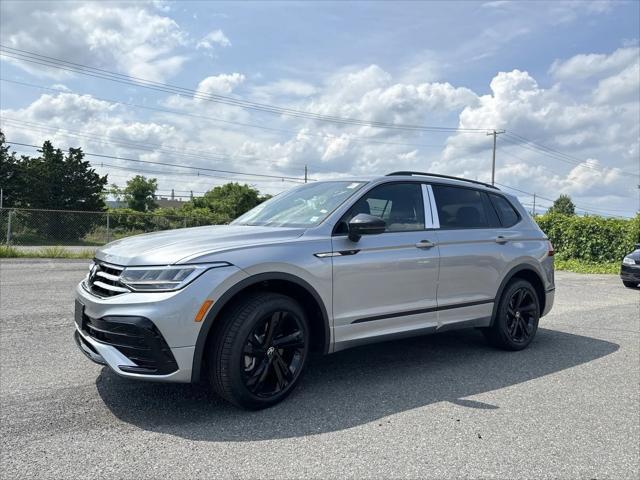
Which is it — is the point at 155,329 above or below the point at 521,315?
above

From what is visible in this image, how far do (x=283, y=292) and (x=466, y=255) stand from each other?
204cm

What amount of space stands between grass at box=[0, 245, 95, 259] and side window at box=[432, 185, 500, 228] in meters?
14.2

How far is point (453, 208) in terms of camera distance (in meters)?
5.26

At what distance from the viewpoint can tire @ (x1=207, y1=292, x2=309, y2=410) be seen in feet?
Answer: 11.5

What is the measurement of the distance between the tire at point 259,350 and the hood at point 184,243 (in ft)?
1.40

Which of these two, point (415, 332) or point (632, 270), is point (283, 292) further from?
point (632, 270)

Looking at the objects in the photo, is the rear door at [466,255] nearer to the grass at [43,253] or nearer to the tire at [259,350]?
the tire at [259,350]

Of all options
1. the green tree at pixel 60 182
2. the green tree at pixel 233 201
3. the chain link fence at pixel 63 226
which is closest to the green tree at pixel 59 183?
the green tree at pixel 60 182

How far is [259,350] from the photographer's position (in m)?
3.69

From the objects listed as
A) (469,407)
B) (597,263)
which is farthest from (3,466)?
(597,263)

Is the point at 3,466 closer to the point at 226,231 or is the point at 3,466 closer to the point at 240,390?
the point at 240,390

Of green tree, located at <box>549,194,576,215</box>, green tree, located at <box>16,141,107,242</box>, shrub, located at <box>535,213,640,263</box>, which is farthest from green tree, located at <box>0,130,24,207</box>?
green tree, located at <box>549,194,576,215</box>

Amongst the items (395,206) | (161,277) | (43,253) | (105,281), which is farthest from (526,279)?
(43,253)

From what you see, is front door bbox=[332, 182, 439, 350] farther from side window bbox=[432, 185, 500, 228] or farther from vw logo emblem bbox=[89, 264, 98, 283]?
vw logo emblem bbox=[89, 264, 98, 283]
